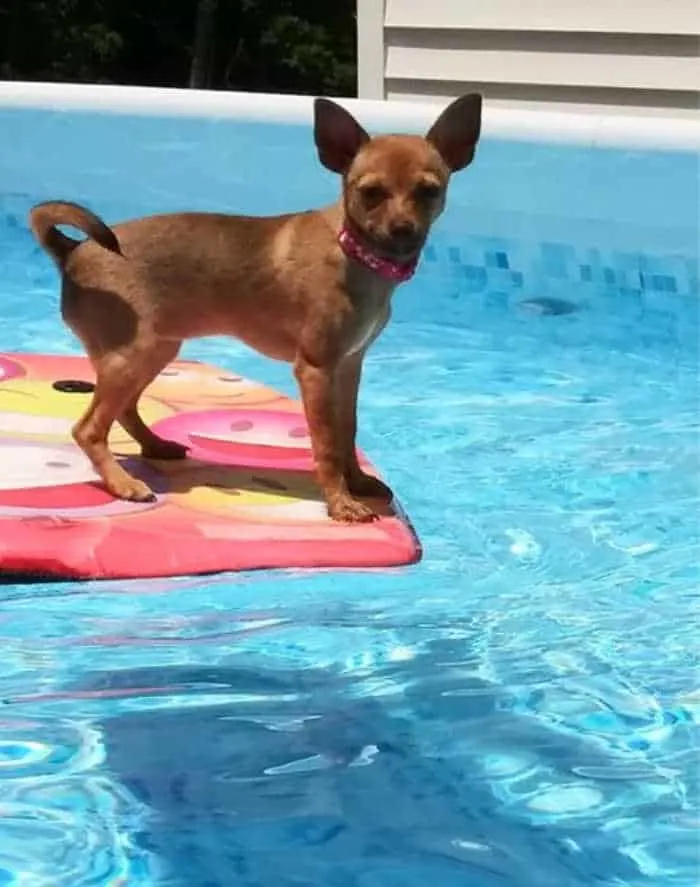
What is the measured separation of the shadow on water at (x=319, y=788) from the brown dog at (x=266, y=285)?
764 millimetres

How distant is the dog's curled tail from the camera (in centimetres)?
308

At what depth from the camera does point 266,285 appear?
3182 mm

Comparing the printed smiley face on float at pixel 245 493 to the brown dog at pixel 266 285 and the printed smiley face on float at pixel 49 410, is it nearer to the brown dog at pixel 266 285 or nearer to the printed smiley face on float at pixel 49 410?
the brown dog at pixel 266 285

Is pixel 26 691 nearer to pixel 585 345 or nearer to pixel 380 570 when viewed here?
pixel 380 570

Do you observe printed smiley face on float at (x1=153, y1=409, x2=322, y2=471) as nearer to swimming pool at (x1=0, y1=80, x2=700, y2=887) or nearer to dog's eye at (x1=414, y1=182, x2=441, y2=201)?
swimming pool at (x1=0, y1=80, x2=700, y2=887)

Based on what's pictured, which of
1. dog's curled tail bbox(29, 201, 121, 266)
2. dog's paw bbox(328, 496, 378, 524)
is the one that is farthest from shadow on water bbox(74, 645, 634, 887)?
dog's curled tail bbox(29, 201, 121, 266)

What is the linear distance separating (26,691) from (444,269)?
383cm

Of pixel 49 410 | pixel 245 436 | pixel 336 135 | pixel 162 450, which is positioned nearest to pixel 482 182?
pixel 245 436

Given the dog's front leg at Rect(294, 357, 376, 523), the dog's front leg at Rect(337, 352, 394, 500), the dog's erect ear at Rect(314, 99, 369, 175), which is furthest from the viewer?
the dog's front leg at Rect(337, 352, 394, 500)

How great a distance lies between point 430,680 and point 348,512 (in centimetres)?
69

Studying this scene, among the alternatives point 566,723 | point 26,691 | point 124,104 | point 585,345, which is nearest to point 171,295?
point 26,691

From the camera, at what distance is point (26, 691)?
252 centimetres

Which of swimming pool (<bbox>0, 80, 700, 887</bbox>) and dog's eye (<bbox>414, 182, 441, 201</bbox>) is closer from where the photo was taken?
swimming pool (<bbox>0, 80, 700, 887</bbox>)

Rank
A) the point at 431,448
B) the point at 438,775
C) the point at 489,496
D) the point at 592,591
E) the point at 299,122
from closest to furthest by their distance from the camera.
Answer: the point at 438,775
the point at 592,591
the point at 489,496
the point at 431,448
the point at 299,122
